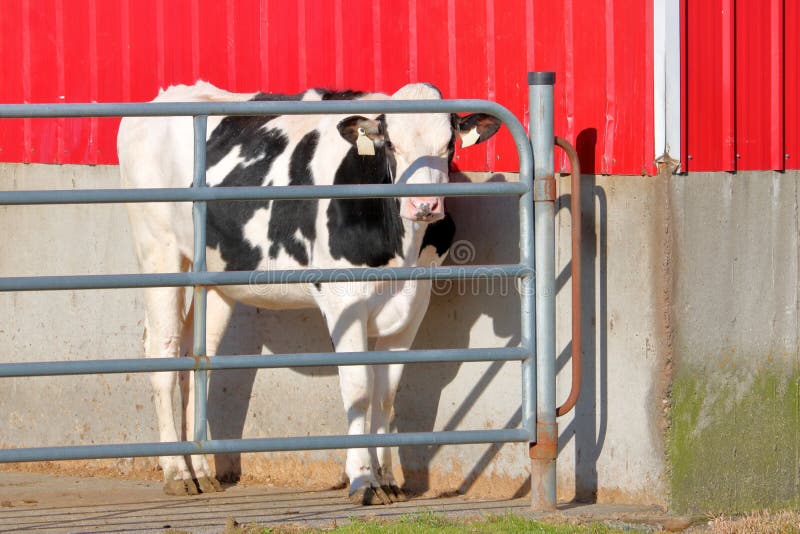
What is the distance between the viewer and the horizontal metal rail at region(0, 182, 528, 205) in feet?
15.6

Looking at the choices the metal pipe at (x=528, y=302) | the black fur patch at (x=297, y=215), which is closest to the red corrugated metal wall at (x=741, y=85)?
the metal pipe at (x=528, y=302)

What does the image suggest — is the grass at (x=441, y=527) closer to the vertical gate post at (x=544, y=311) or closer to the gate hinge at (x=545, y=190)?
the vertical gate post at (x=544, y=311)

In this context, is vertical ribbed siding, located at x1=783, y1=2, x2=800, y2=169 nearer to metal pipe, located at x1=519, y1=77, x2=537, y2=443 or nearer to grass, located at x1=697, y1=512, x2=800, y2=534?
metal pipe, located at x1=519, y1=77, x2=537, y2=443

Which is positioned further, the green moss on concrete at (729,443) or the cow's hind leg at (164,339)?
the cow's hind leg at (164,339)

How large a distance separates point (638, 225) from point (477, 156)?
3.21ft

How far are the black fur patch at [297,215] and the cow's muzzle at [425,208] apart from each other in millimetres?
802

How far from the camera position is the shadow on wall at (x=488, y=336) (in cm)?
581

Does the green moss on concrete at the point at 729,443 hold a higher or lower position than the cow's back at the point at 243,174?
lower

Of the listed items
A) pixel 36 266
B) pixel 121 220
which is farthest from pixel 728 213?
pixel 36 266

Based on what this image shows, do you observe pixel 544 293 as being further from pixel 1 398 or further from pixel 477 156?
pixel 1 398

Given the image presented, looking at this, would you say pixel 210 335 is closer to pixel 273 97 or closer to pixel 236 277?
pixel 273 97

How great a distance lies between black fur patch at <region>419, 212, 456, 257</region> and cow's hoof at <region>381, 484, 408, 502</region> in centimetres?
121

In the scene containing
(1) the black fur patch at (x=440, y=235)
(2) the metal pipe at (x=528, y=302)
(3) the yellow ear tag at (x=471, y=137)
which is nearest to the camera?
(2) the metal pipe at (x=528, y=302)

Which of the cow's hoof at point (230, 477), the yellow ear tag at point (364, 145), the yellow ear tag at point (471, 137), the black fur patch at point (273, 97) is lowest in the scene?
the cow's hoof at point (230, 477)
